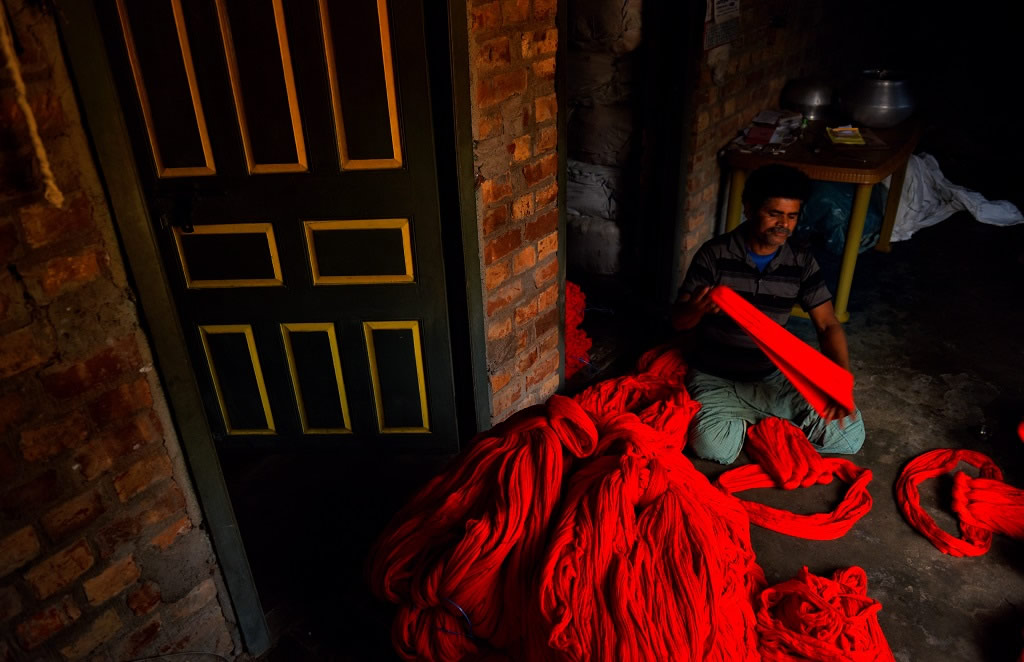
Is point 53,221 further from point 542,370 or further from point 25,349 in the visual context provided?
point 542,370

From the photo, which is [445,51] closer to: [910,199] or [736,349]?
[736,349]

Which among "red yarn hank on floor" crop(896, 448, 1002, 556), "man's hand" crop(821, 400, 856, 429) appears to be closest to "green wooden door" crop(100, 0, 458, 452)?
"man's hand" crop(821, 400, 856, 429)

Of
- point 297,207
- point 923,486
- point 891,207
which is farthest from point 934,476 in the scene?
point 297,207

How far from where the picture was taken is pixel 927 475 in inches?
120

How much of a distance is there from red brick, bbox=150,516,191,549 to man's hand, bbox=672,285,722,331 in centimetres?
213

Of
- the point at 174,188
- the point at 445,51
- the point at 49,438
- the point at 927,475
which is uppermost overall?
the point at 445,51

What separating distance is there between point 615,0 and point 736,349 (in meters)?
2.03

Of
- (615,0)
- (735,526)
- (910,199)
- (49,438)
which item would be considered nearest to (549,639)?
(735,526)

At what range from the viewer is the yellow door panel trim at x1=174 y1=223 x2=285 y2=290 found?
2.62m

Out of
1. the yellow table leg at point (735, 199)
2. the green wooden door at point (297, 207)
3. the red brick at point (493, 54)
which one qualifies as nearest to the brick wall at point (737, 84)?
the yellow table leg at point (735, 199)

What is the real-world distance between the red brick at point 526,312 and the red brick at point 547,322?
0.06m

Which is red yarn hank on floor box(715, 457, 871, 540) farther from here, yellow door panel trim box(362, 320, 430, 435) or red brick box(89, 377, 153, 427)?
red brick box(89, 377, 153, 427)

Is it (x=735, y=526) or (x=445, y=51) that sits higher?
(x=445, y=51)

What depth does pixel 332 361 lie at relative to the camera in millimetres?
2928
